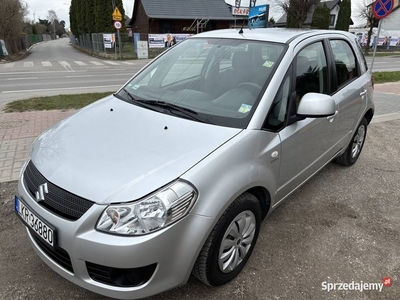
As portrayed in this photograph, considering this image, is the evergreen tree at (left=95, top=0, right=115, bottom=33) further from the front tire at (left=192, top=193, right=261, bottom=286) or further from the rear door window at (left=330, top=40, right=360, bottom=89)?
the front tire at (left=192, top=193, right=261, bottom=286)

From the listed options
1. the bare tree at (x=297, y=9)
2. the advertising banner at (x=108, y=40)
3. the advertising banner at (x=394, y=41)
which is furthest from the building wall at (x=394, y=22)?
the advertising banner at (x=108, y=40)

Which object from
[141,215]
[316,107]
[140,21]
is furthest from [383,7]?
[140,21]

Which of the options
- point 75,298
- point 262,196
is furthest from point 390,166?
point 75,298

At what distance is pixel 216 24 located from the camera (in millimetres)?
38750

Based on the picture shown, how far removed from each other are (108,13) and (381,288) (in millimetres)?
29452

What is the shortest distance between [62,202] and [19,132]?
413cm

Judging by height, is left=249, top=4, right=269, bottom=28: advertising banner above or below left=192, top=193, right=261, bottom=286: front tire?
above

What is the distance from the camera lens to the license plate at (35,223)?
1.86 metres

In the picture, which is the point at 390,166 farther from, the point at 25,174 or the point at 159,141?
Answer: the point at 25,174

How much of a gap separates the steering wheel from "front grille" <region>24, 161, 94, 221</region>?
146cm

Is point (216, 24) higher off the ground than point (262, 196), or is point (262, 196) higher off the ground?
point (216, 24)

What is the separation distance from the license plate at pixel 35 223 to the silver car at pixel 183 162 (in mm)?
12

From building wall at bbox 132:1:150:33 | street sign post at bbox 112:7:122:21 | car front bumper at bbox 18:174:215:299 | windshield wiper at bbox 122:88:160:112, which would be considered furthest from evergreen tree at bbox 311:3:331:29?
car front bumper at bbox 18:174:215:299

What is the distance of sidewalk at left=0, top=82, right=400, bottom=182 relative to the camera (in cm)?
404
